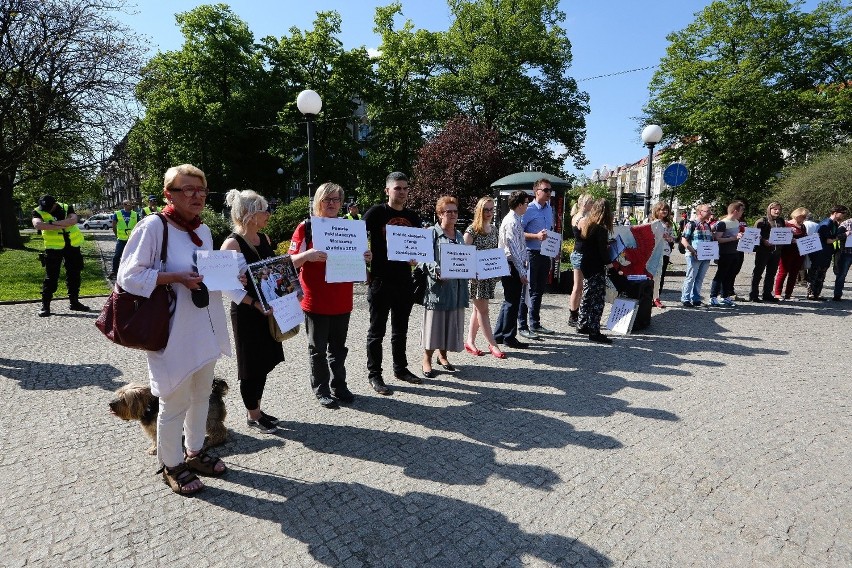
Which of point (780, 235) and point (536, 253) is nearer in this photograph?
point (536, 253)

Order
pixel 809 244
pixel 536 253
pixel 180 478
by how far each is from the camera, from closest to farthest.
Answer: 1. pixel 180 478
2. pixel 536 253
3. pixel 809 244

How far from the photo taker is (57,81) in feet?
46.6

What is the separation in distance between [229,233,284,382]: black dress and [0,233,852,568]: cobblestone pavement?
0.62 meters

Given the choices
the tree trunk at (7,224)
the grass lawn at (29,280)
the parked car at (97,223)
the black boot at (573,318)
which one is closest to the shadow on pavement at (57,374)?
the grass lawn at (29,280)

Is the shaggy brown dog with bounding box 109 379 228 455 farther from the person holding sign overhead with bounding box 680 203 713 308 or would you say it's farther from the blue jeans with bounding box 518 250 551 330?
the person holding sign overhead with bounding box 680 203 713 308

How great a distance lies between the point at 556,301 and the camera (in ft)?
33.1

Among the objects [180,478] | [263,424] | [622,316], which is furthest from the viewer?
[622,316]

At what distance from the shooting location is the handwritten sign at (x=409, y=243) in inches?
184

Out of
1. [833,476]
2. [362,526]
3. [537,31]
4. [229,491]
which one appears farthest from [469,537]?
[537,31]

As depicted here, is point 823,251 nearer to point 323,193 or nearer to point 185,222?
point 323,193

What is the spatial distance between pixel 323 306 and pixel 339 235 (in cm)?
65

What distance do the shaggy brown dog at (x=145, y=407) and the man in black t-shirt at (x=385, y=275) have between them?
5.38 ft

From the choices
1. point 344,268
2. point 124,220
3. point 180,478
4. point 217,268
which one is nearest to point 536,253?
point 344,268

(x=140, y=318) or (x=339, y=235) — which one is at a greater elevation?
(x=339, y=235)
